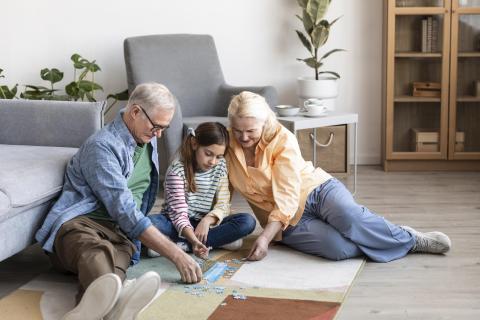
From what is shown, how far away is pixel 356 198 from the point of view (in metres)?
4.59

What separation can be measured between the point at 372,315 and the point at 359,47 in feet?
10.4

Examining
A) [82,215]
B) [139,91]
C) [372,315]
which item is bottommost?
[372,315]

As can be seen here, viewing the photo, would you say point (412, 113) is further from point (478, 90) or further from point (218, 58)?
point (218, 58)

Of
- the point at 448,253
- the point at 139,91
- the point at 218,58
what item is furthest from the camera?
the point at 218,58

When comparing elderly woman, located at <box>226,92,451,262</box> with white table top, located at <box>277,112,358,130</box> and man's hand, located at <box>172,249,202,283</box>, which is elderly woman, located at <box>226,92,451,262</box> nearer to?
man's hand, located at <box>172,249,202,283</box>

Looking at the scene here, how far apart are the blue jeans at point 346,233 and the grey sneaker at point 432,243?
0.03 m

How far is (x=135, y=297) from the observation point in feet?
→ 8.17

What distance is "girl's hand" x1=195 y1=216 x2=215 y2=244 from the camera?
11.0ft

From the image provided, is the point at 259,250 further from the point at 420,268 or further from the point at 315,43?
the point at 315,43

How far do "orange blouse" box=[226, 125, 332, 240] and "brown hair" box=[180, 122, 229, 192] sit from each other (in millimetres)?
140

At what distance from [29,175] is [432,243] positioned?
5.47 feet

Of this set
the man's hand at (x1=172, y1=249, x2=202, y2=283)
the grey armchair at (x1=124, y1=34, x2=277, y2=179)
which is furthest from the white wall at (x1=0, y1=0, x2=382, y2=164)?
the man's hand at (x1=172, y1=249, x2=202, y2=283)

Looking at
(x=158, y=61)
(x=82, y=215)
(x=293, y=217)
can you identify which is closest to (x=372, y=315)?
(x=293, y=217)

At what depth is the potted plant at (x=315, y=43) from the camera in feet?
17.0
